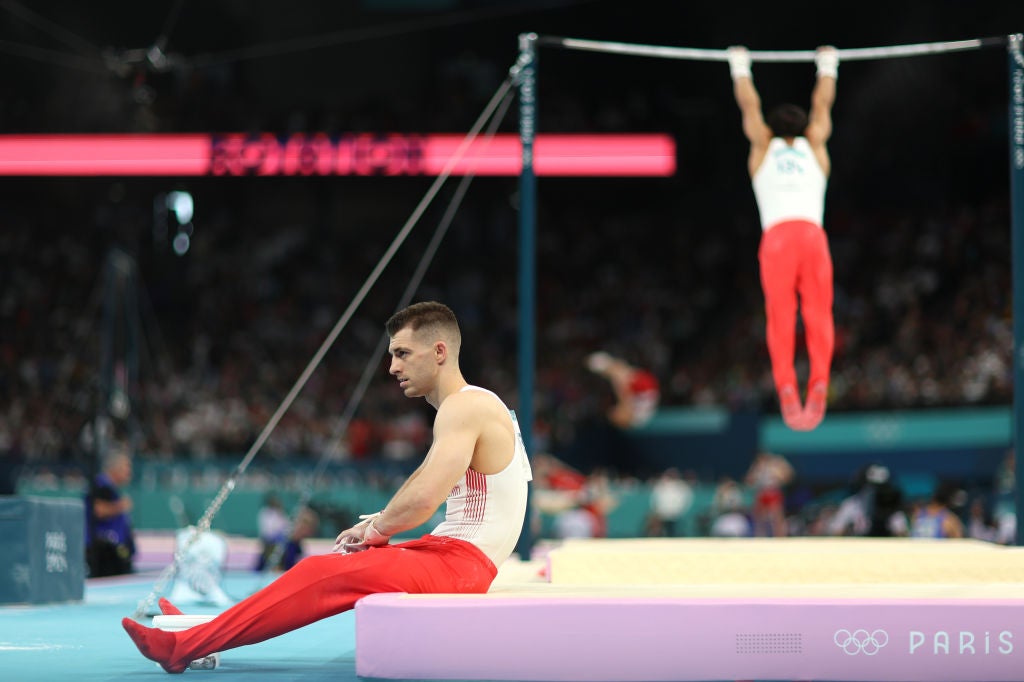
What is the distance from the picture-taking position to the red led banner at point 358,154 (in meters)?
16.0

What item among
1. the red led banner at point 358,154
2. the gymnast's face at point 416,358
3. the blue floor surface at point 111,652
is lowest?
the blue floor surface at point 111,652

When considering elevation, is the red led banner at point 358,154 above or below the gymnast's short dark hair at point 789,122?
above

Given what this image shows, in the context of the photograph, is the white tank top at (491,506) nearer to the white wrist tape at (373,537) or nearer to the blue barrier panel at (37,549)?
the white wrist tape at (373,537)

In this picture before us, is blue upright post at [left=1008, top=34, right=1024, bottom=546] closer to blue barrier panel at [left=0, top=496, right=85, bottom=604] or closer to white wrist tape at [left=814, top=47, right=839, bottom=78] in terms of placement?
white wrist tape at [left=814, top=47, right=839, bottom=78]

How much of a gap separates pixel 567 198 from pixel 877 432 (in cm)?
781

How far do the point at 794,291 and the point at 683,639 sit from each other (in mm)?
3646

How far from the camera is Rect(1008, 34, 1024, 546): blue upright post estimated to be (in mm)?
7344

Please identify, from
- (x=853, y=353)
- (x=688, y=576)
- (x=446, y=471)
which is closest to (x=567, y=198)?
(x=853, y=353)

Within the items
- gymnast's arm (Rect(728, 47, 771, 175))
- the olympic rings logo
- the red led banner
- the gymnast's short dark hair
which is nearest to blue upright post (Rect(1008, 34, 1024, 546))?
the gymnast's short dark hair

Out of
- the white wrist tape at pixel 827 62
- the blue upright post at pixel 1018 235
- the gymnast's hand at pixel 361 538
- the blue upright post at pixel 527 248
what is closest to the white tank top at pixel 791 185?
the white wrist tape at pixel 827 62

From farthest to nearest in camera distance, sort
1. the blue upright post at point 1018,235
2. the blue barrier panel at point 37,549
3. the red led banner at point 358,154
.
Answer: the red led banner at point 358,154
the blue upright post at point 1018,235
the blue barrier panel at point 37,549

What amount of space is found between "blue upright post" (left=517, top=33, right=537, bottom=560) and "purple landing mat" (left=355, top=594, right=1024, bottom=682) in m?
3.88

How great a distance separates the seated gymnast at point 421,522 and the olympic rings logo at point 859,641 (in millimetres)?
1098

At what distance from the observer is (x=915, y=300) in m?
16.8
